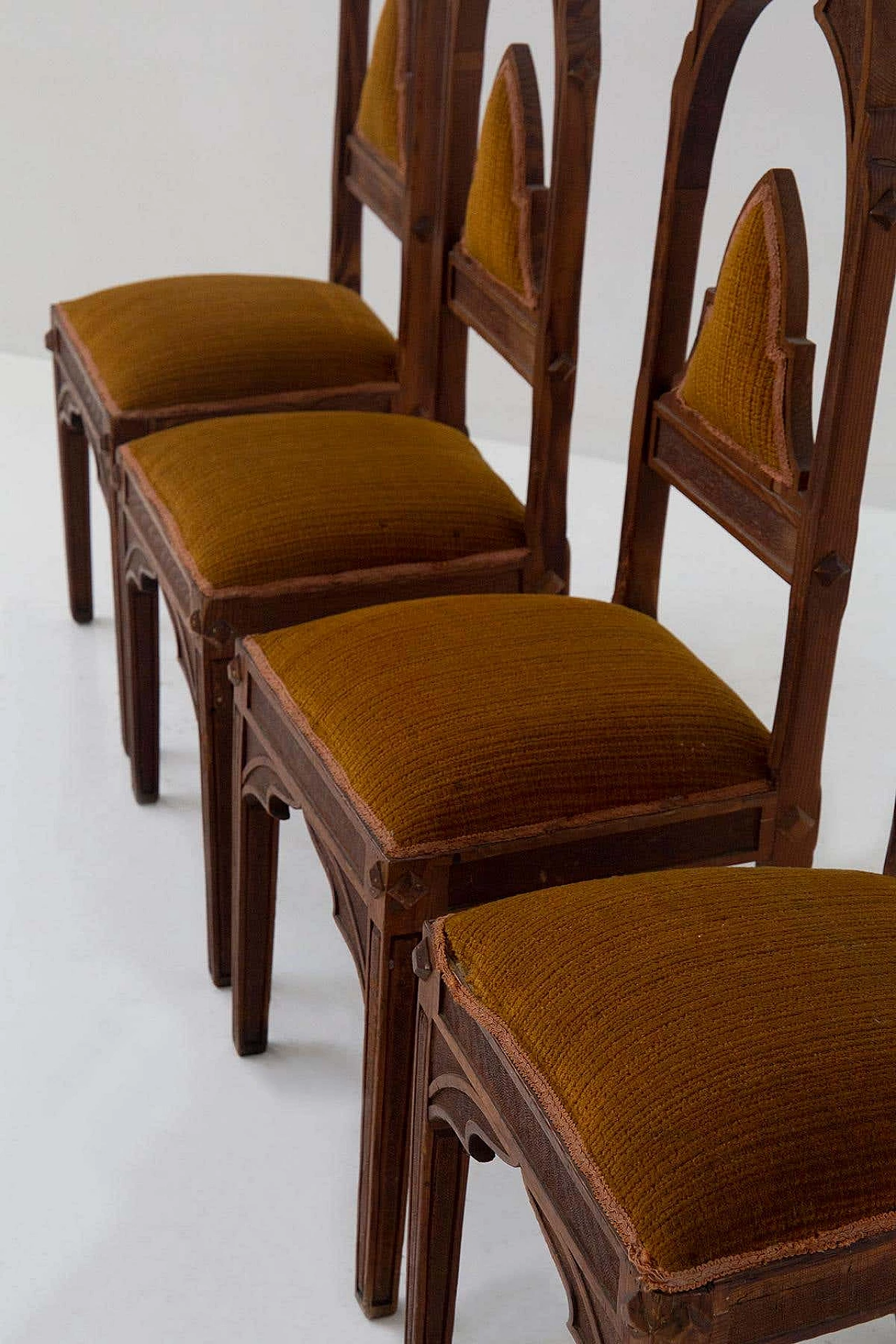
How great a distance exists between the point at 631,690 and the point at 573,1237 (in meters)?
0.49

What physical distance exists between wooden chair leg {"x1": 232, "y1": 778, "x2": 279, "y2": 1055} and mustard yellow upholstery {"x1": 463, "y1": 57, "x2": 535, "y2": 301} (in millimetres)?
580

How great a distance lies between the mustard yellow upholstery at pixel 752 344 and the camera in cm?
121

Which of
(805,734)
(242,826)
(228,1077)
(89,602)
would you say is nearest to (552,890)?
(805,734)

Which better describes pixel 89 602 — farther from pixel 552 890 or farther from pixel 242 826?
pixel 552 890

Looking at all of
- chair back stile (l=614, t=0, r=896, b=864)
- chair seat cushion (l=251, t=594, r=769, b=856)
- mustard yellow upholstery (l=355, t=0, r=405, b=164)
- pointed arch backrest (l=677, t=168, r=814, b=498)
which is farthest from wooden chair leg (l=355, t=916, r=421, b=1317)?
mustard yellow upholstery (l=355, t=0, r=405, b=164)

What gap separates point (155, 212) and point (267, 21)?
1.63ft

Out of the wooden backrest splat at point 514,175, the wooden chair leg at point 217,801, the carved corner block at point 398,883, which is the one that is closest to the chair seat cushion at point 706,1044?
the carved corner block at point 398,883

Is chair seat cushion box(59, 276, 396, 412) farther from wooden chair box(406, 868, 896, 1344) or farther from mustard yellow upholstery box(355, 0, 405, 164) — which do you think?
wooden chair box(406, 868, 896, 1344)

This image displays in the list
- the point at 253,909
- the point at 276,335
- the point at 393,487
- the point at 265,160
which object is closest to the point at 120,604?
the point at 276,335

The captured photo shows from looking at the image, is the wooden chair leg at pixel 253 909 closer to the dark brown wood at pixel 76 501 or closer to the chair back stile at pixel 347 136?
the dark brown wood at pixel 76 501

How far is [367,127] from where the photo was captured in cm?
212

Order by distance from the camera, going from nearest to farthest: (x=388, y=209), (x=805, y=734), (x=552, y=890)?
1. (x=552, y=890)
2. (x=805, y=734)
3. (x=388, y=209)

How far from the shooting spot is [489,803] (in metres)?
1.17

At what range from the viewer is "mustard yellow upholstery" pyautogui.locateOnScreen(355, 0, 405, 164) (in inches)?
78.8
